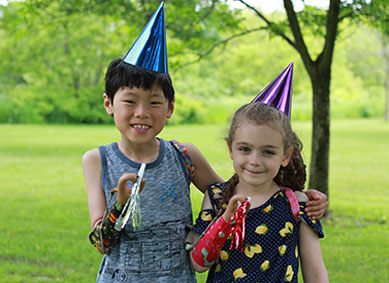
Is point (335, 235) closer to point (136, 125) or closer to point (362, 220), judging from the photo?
point (362, 220)

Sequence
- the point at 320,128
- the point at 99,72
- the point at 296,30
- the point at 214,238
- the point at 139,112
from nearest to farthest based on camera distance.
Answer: the point at 214,238, the point at 139,112, the point at 296,30, the point at 320,128, the point at 99,72

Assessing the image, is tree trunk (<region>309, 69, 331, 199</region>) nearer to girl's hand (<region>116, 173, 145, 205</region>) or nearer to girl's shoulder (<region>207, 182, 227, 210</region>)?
girl's shoulder (<region>207, 182, 227, 210</region>)

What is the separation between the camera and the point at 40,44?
2520cm

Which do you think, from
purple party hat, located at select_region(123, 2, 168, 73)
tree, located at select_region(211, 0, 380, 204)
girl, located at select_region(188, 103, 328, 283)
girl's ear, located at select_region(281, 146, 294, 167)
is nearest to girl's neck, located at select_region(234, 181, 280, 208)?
girl, located at select_region(188, 103, 328, 283)

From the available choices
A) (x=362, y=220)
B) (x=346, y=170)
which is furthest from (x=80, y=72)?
(x=362, y=220)

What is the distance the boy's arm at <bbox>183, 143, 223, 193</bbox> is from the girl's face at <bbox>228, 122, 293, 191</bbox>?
0.32 m

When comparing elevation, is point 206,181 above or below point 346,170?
above

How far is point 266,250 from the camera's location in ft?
7.05

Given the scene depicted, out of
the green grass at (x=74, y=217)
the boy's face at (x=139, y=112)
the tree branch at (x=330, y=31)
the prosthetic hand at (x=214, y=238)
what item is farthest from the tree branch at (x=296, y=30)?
the prosthetic hand at (x=214, y=238)

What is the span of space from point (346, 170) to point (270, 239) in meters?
11.5

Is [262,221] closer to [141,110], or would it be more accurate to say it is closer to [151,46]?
[141,110]

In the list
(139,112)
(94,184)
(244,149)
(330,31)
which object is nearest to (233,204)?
(244,149)

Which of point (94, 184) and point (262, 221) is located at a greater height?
point (94, 184)

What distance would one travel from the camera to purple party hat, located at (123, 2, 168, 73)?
217cm
